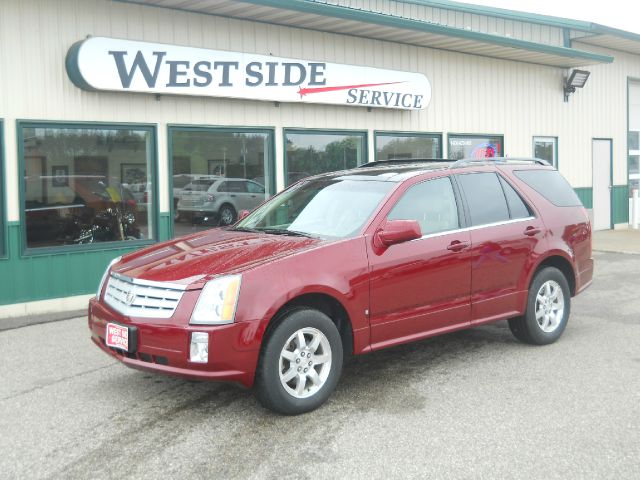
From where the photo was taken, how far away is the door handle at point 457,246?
224 inches

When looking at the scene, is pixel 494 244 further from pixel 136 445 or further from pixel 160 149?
pixel 160 149

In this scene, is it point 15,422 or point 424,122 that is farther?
point 424,122

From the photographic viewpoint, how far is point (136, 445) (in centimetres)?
429

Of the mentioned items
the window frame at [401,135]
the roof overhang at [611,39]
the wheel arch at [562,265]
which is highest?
the roof overhang at [611,39]

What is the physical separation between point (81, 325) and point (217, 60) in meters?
4.05

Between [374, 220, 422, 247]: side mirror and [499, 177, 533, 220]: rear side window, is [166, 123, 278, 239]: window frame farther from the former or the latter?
[374, 220, 422, 247]: side mirror

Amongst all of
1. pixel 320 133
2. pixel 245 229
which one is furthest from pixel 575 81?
pixel 245 229

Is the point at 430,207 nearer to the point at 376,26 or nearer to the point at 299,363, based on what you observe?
the point at 299,363

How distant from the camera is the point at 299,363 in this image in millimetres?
4715

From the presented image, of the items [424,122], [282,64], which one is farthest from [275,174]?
[424,122]

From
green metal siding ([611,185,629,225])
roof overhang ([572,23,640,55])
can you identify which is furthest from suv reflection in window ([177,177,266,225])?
green metal siding ([611,185,629,225])

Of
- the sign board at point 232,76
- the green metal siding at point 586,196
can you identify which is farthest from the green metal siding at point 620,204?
Answer: the sign board at point 232,76

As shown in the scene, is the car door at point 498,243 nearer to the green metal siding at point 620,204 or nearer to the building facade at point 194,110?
the building facade at point 194,110

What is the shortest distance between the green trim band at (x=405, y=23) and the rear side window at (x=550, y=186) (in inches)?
176
